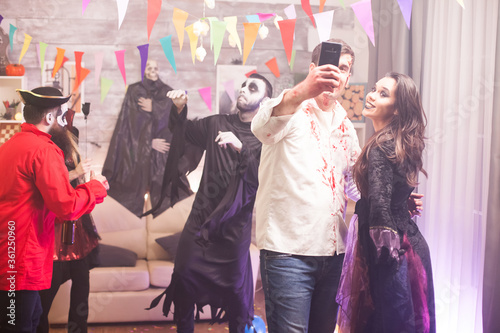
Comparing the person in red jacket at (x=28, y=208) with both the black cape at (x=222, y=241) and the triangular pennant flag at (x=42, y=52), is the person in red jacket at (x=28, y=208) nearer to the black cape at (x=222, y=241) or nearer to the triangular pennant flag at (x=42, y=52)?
the black cape at (x=222, y=241)

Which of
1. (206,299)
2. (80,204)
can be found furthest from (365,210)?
(206,299)

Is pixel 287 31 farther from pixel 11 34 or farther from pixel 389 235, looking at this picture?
pixel 11 34

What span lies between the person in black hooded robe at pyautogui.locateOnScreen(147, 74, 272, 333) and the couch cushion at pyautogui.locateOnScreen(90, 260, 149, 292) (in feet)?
1.52

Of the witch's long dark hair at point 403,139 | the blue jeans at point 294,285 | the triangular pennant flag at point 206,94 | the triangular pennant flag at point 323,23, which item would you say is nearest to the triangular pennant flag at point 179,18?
the triangular pennant flag at point 323,23

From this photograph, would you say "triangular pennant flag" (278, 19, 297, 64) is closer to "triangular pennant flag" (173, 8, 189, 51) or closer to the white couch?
"triangular pennant flag" (173, 8, 189, 51)

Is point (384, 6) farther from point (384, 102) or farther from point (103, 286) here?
point (103, 286)

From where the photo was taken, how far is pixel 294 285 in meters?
1.59

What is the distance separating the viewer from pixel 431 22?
332cm

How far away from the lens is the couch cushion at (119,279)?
11.8 feet

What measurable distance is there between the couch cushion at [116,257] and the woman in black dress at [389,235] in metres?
2.14

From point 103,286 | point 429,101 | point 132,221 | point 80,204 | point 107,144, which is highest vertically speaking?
point 429,101

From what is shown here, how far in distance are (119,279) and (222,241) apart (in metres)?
0.93

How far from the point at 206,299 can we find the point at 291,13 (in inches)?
77.5

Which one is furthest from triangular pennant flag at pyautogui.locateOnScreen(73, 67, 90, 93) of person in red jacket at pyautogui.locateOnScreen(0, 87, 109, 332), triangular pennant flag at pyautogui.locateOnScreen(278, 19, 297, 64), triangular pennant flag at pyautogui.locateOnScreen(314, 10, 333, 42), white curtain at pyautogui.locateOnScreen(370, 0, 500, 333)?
white curtain at pyautogui.locateOnScreen(370, 0, 500, 333)
